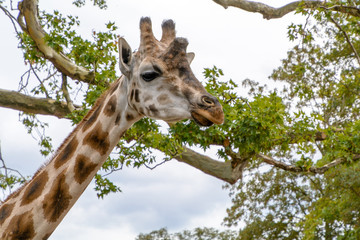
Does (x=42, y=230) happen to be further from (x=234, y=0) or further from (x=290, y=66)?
(x=290, y=66)

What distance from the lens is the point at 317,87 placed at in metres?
17.3

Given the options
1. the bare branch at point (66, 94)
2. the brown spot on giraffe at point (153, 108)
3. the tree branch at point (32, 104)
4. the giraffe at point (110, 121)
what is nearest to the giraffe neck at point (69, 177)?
the giraffe at point (110, 121)

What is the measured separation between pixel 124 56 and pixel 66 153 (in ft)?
3.17

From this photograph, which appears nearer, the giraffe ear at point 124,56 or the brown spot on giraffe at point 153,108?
the brown spot on giraffe at point 153,108

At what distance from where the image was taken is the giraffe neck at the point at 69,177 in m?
3.95

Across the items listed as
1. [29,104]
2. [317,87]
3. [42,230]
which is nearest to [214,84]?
[42,230]

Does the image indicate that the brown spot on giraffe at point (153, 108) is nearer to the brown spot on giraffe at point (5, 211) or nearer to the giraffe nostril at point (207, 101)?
the giraffe nostril at point (207, 101)

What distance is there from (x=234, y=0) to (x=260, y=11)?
2.62 ft

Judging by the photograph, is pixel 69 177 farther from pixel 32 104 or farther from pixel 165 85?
pixel 32 104

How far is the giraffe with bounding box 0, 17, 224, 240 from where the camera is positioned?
3809mm

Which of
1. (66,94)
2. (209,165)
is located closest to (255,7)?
(209,165)

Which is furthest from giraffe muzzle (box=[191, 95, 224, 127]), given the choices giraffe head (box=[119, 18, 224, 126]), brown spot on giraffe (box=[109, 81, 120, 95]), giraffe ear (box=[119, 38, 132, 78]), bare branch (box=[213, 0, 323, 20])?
bare branch (box=[213, 0, 323, 20])

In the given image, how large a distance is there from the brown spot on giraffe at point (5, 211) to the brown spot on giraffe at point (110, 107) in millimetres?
1161

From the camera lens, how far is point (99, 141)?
4008 millimetres
